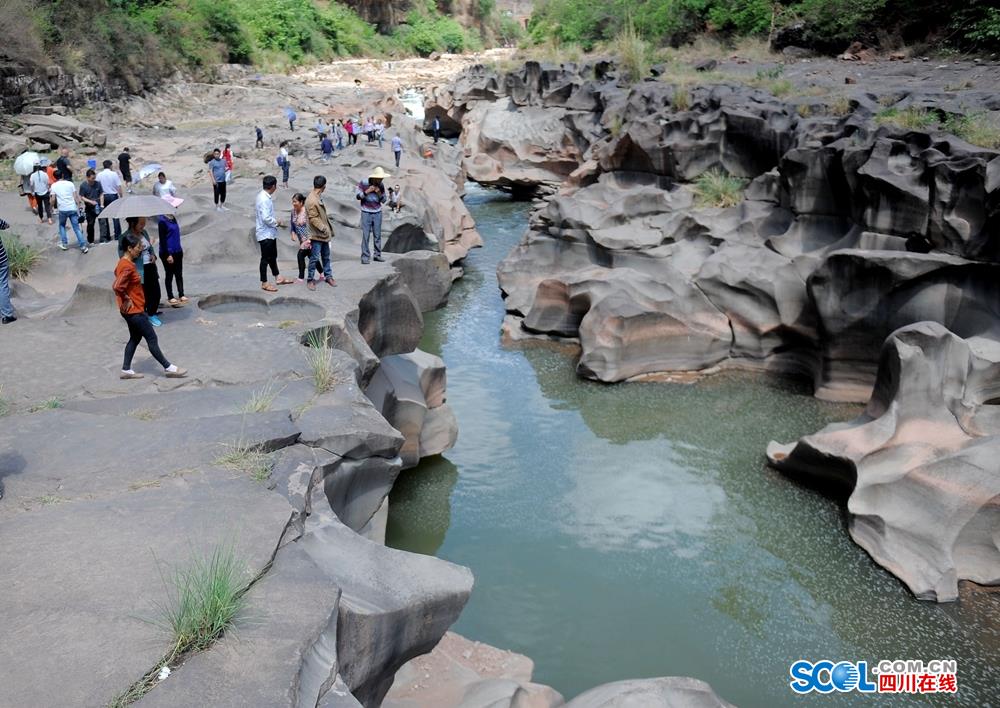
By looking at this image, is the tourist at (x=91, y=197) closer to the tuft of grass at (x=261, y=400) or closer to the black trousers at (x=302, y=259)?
the black trousers at (x=302, y=259)

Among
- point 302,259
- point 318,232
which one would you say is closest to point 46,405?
point 318,232

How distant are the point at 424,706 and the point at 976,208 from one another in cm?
1064

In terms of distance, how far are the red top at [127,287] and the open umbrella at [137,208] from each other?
88cm

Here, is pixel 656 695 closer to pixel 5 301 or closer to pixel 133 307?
pixel 133 307

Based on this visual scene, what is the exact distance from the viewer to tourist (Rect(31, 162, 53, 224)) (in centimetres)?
1580

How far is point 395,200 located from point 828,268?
9.83m

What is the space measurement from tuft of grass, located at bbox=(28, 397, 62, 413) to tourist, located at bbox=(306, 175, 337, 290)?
4234 millimetres

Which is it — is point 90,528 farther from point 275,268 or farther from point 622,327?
Answer: point 622,327

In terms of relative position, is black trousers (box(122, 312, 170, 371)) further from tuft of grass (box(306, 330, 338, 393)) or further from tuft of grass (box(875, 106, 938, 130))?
tuft of grass (box(875, 106, 938, 130))

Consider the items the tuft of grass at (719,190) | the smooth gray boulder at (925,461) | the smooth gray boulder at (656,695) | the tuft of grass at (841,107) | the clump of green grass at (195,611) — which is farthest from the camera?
the tuft of grass at (719,190)

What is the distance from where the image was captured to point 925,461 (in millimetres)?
10547

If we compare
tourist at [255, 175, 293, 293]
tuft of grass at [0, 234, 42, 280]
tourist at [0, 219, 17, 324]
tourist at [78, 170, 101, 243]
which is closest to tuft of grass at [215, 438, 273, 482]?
tourist at [255, 175, 293, 293]

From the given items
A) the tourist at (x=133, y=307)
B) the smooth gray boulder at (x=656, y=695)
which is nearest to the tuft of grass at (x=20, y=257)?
the tourist at (x=133, y=307)

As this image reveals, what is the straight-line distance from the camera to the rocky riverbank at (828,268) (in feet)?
35.1
